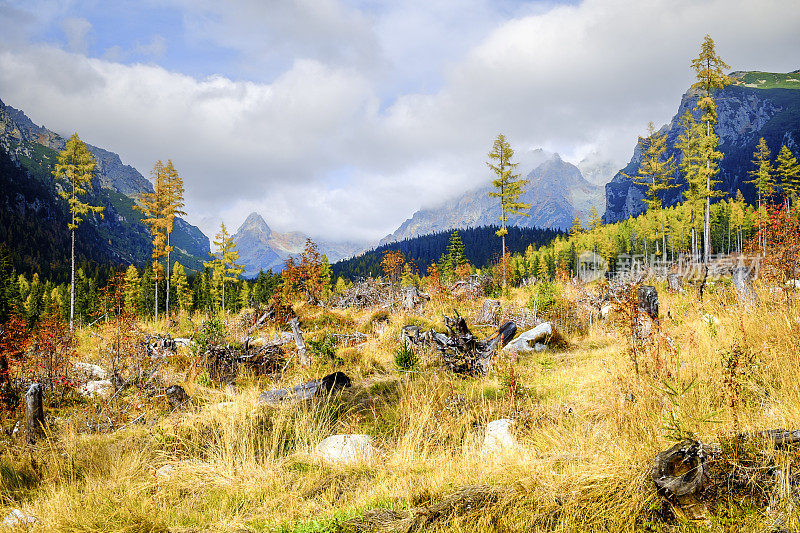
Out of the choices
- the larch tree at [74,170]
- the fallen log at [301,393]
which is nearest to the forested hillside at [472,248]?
the larch tree at [74,170]

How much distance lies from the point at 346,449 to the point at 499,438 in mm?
1689

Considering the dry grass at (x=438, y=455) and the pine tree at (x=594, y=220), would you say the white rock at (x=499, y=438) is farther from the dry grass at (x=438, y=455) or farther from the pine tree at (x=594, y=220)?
the pine tree at (x=594, y=220)

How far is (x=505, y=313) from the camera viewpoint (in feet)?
42.2

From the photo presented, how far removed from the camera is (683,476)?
2.28 meters

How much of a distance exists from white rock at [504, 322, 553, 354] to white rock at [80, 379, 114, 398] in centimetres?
880

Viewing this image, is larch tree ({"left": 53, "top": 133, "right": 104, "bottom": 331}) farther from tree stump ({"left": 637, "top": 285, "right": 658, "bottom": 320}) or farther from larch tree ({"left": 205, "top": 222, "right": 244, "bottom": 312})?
tree stump ({"left": 637, "top": 285, "right": 658, "bottom": 320})

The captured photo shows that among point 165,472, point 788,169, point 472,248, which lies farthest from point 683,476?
point 472,248

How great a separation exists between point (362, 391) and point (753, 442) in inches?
196

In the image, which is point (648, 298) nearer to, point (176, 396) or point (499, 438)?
point (499, 438)

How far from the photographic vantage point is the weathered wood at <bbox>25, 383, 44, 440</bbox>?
4.91 m

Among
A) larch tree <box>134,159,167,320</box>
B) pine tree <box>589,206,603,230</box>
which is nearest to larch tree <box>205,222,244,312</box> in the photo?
larch tree <box>134,159,167,320</box>

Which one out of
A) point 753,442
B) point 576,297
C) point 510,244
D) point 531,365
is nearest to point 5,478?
point 753,442

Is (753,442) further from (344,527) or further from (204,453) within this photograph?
(204,453)

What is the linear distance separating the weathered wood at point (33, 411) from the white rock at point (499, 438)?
19.2 ft
